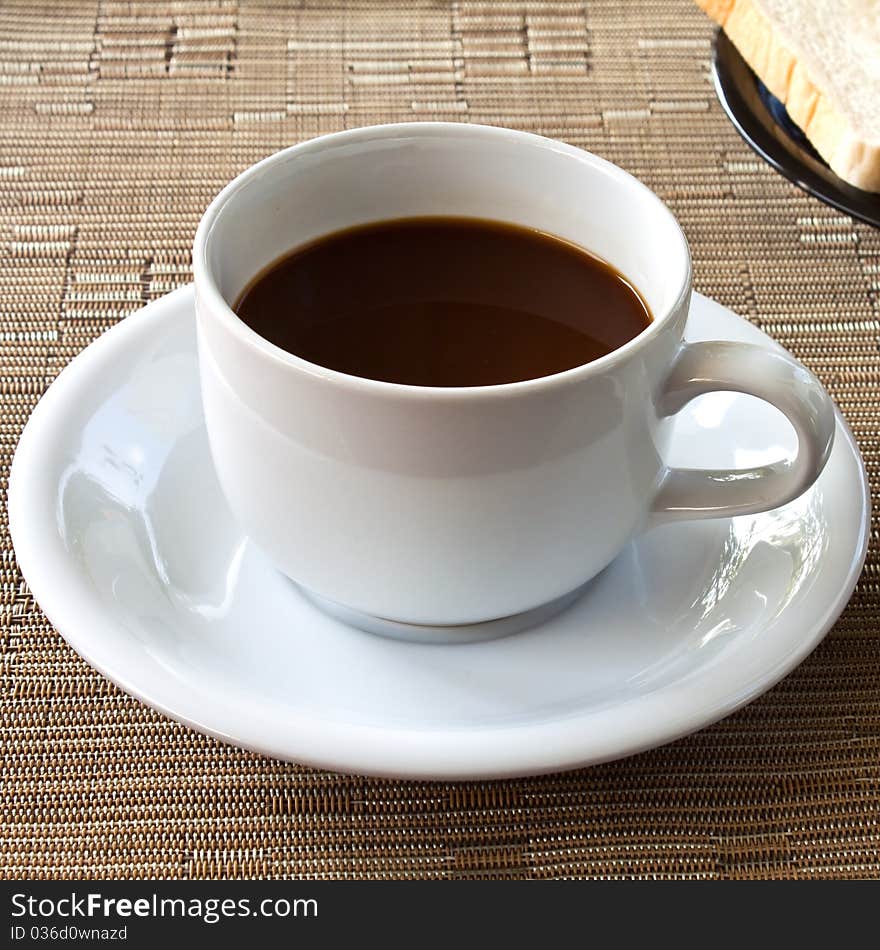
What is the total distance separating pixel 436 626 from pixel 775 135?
61 cm

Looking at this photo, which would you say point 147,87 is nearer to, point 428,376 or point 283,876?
point 428,376

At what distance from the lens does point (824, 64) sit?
113 cm

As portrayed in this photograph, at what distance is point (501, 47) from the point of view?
1.30 metres

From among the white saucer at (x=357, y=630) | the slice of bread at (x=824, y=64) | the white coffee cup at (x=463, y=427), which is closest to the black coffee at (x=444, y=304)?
the white coffee cup at (x=463, y=427)

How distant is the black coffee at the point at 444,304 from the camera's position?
647mm

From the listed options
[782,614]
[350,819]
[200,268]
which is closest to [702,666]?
[782,614]

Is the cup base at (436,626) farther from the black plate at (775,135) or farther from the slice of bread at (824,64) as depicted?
the slice of bread at (824,64)

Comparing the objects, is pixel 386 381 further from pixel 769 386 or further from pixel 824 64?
pixel 824 64

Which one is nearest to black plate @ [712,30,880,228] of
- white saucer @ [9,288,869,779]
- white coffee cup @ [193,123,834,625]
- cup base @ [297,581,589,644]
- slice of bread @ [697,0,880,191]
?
slice of bread @ [697,0,880,191]

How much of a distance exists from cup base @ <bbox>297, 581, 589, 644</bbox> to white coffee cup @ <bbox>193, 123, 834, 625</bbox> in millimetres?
17

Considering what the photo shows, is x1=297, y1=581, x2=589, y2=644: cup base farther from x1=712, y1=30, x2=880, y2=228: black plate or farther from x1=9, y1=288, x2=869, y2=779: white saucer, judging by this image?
x1=712, y1=30, x2=880, y2=228: black plate

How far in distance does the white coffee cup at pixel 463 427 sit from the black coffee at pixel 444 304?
18mm

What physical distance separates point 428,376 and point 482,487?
3.6 inches

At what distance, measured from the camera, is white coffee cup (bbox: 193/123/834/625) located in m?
0.55
